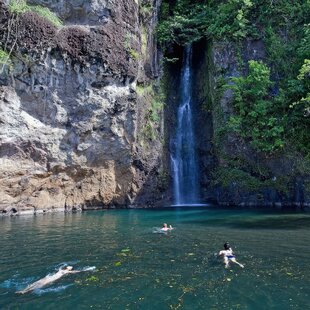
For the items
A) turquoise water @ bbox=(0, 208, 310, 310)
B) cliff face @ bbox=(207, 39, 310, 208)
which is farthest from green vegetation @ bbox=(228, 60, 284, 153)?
turquoise water @ bbox=(0, 208, 310, 310)

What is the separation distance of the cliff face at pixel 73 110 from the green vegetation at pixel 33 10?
50 cm

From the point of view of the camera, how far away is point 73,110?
28.4 m

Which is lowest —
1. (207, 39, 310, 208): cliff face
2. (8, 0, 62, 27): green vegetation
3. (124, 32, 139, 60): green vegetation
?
(207, 39, 310, 208): cliff face

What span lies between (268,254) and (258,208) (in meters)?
15.1

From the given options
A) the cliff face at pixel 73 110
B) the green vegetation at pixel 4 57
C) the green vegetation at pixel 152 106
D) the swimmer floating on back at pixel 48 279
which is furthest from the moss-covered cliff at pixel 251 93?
the swimmer floating on back at pixel 48 279

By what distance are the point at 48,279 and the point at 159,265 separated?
11.2 feet

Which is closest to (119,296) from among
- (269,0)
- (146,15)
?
(146,15)

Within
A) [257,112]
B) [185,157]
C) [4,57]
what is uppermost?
[4,57]

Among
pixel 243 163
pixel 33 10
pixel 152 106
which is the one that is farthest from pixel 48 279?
pixel 33 10

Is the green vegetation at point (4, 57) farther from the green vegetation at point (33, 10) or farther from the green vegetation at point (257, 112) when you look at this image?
the green vegetation at point (257, 112)

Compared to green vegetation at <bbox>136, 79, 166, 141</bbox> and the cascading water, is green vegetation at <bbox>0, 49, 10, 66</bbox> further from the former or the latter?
the cascading water

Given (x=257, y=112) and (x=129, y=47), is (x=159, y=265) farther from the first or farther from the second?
(x=129, y=47)

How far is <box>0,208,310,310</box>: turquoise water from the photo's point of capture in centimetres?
862

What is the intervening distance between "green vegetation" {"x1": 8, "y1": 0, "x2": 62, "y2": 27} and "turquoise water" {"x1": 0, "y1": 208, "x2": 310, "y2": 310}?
15.8m
